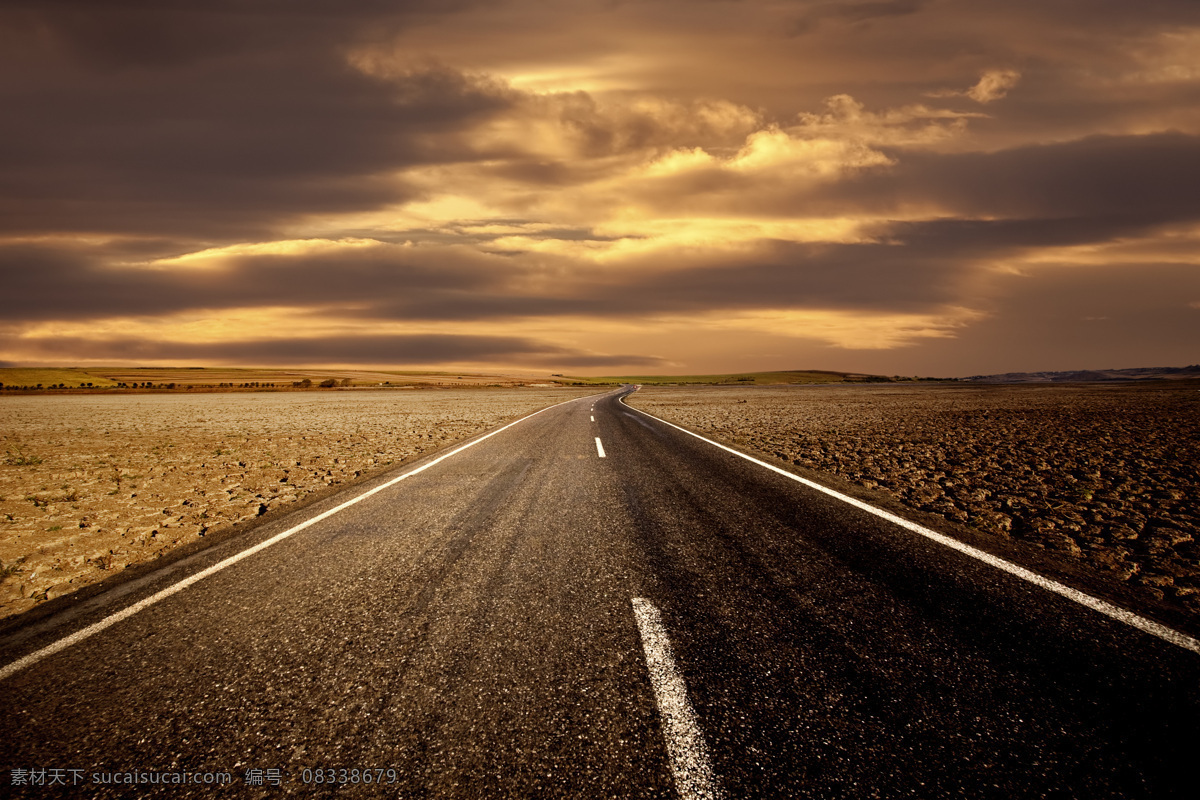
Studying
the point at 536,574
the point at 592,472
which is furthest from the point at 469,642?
the point at 592,472

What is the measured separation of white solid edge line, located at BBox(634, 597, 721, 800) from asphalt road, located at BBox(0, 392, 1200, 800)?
14 mm

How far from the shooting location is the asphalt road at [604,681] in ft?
7.11

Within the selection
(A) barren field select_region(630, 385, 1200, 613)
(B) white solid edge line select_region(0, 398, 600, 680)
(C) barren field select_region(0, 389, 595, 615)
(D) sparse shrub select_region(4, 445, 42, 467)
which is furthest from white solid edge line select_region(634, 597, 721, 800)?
(D) sparse shrub select_region(4, 445, 42, 467)

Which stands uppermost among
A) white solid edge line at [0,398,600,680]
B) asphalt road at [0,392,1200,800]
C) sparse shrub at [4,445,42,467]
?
asphalt road at [0,392,1200,800]

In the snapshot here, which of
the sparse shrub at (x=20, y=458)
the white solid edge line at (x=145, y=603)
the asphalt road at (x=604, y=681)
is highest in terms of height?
the asphalt road at (x=604, y=681)

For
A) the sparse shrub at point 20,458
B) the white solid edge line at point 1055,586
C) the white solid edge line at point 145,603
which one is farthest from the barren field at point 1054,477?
the sparse shrub at point 20,458

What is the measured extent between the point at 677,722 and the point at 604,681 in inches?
20.6

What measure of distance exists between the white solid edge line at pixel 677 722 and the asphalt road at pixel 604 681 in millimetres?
14

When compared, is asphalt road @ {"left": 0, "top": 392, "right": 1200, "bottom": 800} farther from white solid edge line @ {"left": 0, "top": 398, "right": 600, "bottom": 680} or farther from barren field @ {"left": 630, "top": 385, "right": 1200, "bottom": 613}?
barren field @ {"left": 630, "top": 385, "right": 1200, "bottom": 613}

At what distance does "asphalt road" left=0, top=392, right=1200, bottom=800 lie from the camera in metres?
2.17

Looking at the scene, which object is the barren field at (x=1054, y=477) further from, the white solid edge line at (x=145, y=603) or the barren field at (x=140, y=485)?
the barren field at (x=140, y=485)

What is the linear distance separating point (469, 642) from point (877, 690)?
2430mm

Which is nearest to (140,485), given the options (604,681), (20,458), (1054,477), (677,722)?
(20,458)

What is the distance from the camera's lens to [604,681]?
279 centimetres
